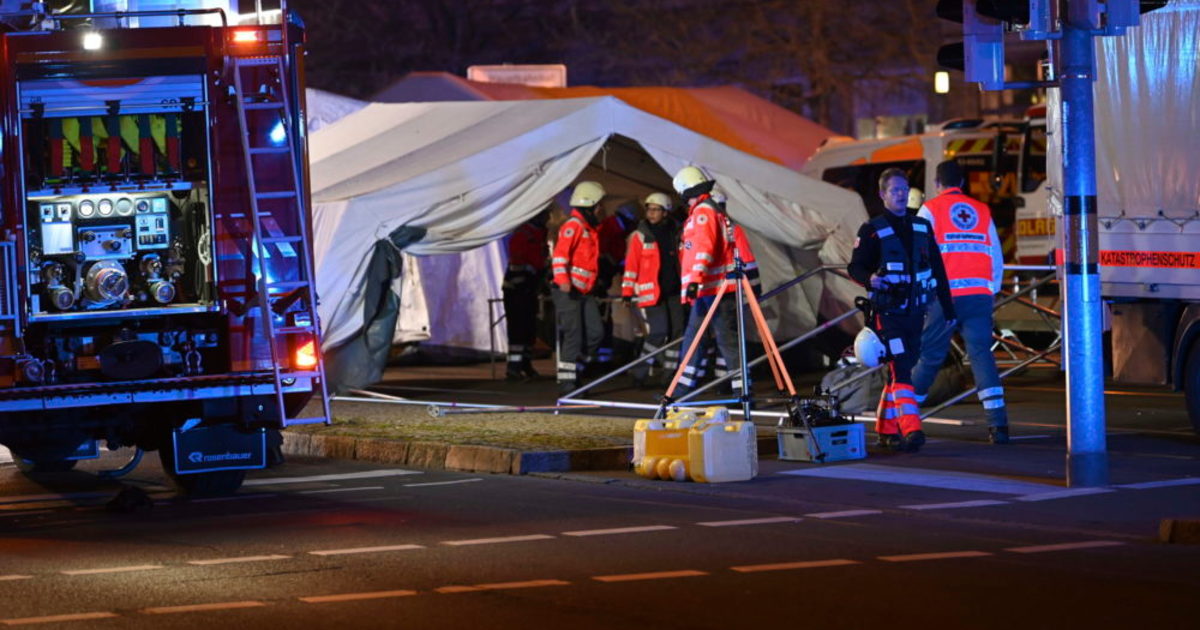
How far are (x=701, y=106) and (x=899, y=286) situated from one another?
571 inches

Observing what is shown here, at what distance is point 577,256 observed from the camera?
19266mm

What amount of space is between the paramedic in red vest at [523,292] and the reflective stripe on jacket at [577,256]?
1981 mm

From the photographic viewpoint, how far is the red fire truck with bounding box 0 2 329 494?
1170cm

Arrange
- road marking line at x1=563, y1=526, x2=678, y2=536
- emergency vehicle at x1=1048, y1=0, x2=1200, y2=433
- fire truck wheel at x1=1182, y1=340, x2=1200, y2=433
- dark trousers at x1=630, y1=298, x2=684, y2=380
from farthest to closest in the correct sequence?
1. dark trousers at x1=630, y1=298, x2=684, y2=380
2. emergency vehicle at x1=1048, y1=0, x2=1200, y2=433
3. fire truck wheel at x1=1182, y1=340, x2=1200, y2=433
4. road marking line at x1=563, y1=526, x2=678, y2=536

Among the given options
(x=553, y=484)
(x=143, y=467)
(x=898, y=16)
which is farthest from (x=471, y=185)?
(x=898, y=16)

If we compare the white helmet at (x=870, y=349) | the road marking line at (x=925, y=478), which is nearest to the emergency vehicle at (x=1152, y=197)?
the white helmet at (x=870, y=349)

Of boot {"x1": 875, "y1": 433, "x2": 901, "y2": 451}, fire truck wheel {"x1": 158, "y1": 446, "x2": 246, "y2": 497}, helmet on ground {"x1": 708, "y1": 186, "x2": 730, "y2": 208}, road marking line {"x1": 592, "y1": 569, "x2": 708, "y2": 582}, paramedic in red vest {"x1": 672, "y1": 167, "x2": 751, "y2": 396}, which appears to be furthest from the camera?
helmet on ground {"x1": 708, "y1": 186, "x2": 730, "y2": 208}

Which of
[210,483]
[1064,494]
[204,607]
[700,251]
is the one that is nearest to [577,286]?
[700,251]

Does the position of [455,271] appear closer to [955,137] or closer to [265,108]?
[955,137]

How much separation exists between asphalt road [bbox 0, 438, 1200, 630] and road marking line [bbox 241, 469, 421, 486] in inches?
5.5

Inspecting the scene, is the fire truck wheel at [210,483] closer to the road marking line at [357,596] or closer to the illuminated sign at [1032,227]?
the road marking line at [357,596]

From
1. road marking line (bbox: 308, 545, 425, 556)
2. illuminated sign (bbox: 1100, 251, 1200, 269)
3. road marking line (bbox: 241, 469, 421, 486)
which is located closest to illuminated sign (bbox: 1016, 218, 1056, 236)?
illuminated sign (bbox: 1100, 251, 1200, 269)

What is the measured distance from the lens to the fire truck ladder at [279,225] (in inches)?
465

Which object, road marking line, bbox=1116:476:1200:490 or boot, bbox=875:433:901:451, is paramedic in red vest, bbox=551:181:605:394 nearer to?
boot, bbox=875:433:901:451
